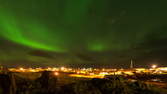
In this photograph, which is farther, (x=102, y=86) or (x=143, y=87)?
(x=143, y=87)

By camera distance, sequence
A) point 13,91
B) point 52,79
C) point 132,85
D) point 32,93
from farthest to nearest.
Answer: point 132,85
point 52,79
point 32,93
point 13,91

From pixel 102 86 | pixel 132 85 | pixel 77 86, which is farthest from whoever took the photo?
pixel 132 85

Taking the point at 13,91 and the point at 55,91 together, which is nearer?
the point at 13,91

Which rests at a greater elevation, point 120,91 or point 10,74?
point 10,74

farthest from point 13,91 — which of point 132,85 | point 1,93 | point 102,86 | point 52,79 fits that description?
point 132,85

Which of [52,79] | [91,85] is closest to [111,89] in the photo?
[91,85]

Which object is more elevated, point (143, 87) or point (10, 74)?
point (10, 74)

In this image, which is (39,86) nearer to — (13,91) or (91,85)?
(13,91)

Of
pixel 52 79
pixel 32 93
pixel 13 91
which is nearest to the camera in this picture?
pixel 13 91

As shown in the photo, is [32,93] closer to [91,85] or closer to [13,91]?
[13,91]
